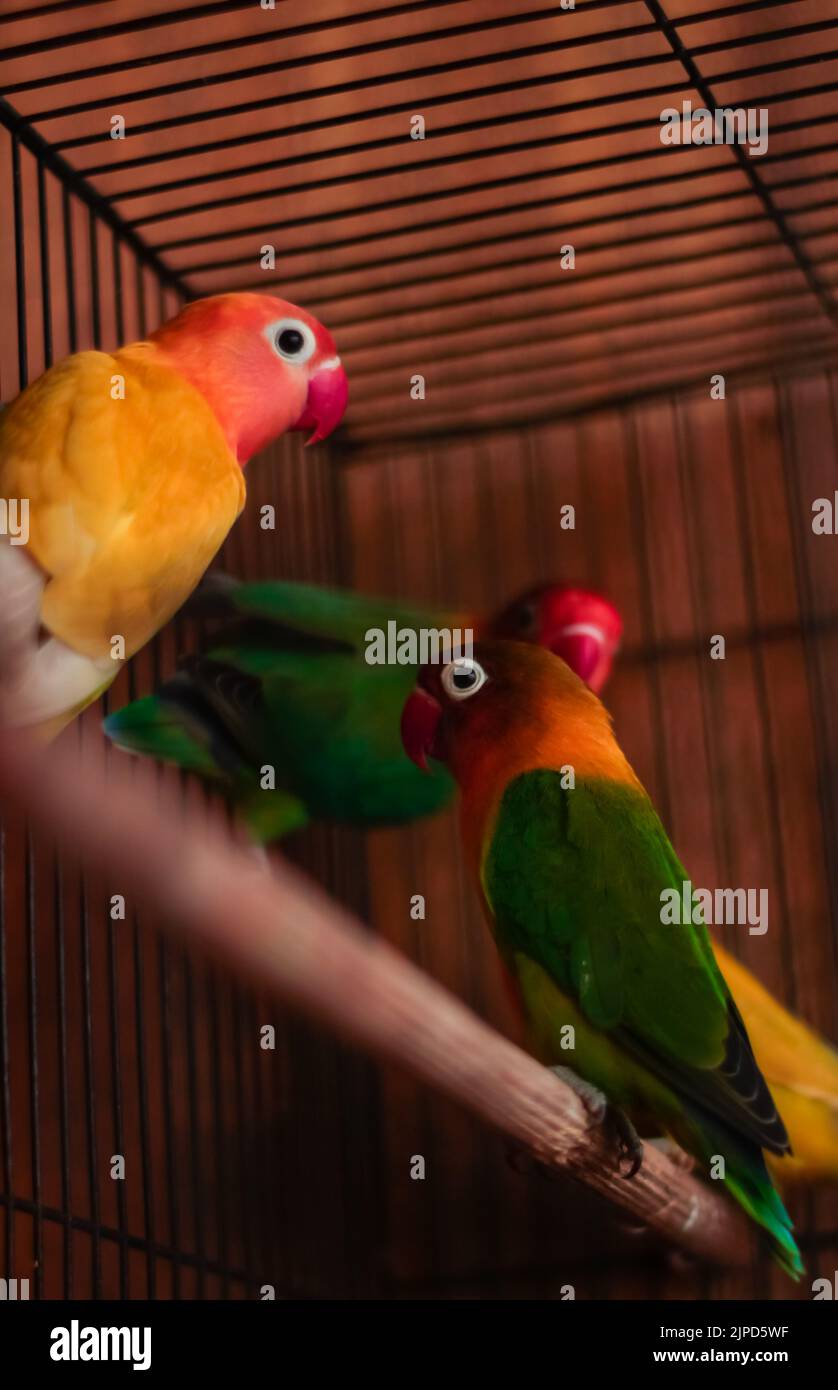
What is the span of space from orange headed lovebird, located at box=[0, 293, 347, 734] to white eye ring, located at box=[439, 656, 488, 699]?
0.22 meters

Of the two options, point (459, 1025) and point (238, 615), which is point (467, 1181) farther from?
point (459, 1025)

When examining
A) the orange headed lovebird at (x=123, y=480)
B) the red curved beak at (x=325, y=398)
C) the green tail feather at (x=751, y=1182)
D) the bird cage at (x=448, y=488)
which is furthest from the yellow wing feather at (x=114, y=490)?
the green tail feather at (x=751, y=1182)

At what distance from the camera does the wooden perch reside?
16.2 inches

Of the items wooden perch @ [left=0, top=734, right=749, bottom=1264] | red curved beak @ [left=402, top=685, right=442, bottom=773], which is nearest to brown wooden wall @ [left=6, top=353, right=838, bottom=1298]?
red curved beak @ [left=402, top=685, right=442, bottom=773]

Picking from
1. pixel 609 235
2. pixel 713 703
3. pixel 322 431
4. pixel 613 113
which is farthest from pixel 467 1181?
pixel 613 113

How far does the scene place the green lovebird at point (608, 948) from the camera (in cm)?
87

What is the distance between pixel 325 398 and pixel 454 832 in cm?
72

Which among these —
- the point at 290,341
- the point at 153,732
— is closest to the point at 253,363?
the point at 290,341

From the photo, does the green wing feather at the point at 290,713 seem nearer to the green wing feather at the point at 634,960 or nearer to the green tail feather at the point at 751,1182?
the green wing feather at the point at 634,960

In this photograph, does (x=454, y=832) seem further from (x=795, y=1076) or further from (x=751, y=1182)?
(x=751, y=1182)

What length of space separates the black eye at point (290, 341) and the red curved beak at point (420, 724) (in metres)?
0.28

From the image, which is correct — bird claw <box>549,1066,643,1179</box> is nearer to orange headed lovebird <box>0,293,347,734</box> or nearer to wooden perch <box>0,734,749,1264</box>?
wooden perch <box>0,734,749,1264</box>

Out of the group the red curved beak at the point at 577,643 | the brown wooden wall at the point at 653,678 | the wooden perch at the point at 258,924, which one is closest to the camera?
the wooden perch at the point at 258,924

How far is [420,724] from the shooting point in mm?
1050
